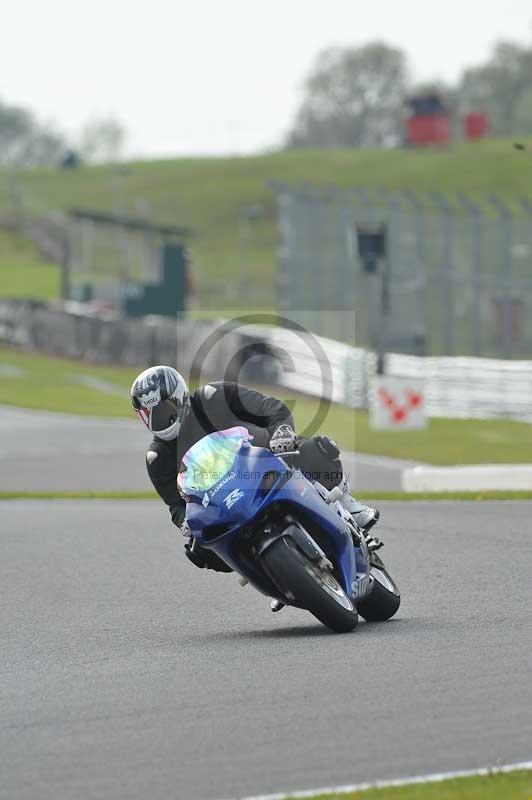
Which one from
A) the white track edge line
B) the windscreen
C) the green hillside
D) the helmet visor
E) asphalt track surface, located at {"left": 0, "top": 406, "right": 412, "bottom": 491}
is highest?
the green hillside

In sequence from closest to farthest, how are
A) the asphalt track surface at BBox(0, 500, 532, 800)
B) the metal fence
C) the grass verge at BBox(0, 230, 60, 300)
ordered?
the asphalt track surface at BBox(0, 500, 532, 800) < the metal fence < the grass verge at BBox(0, 230, 60, 300)

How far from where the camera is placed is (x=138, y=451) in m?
22.0

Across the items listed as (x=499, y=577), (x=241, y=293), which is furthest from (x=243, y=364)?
(x=241, y=293)

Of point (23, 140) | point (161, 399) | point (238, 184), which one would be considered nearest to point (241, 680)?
point (161, 399)

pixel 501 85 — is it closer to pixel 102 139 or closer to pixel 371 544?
pixel 102 139

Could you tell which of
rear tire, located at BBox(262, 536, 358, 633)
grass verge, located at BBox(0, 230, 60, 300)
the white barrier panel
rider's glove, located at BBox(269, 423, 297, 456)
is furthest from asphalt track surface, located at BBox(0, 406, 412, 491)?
grass verge, located at BBox(0, 230, 60, 300)

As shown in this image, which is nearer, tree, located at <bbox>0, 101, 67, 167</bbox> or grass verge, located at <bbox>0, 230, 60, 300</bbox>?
grass verge, located at <bbox>0, 230, 60, 300</bbox>

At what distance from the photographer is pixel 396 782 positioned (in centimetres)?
488

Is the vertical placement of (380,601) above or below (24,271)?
below

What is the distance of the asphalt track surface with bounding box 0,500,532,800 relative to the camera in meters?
5.11

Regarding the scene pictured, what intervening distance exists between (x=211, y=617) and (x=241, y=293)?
2530 inches

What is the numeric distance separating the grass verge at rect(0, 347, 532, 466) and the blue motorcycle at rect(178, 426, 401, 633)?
30.5 feet

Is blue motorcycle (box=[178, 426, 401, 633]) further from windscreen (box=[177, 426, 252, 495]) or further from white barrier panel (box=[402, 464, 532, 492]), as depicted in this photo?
white barrier panel (box=[402, 464, 532, 492])

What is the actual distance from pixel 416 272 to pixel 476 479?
58.9ft
